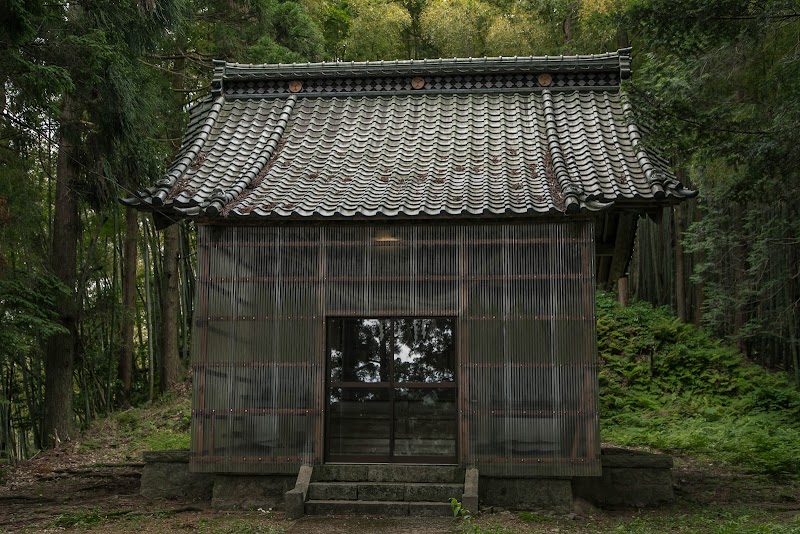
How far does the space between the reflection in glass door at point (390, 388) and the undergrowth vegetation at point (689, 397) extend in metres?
5.12

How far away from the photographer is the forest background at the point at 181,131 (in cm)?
862

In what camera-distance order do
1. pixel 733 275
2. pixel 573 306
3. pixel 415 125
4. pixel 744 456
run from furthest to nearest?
pixel 733 275 → pixel 744 456 → pixel 415 125 → pixel 573 306

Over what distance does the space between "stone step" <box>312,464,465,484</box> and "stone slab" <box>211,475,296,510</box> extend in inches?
16.0

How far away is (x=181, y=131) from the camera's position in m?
18.2

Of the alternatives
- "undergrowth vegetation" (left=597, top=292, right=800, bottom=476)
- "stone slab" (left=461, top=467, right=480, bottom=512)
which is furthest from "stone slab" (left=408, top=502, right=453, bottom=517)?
"undergrowth vegetation" (left=597, top=292, right=800, bottom=476)

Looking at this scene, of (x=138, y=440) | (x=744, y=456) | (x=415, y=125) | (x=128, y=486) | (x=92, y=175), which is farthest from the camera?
(x=138, y=440)

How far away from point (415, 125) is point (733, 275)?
9.90 m

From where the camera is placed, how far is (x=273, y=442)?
28.4 feet

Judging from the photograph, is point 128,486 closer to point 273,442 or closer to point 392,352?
point 273,442

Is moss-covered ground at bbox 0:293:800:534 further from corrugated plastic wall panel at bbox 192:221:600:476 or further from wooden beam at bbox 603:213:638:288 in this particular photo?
wooden beam at bbox 603:213:638:288

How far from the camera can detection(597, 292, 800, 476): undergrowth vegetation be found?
12906 mm

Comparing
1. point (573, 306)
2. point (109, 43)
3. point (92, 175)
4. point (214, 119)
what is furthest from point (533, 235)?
point (92, 175)

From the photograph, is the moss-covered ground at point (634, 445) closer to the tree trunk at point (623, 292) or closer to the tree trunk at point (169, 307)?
the tree trunk at point (623, 292)

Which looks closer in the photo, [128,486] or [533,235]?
[533,235]
